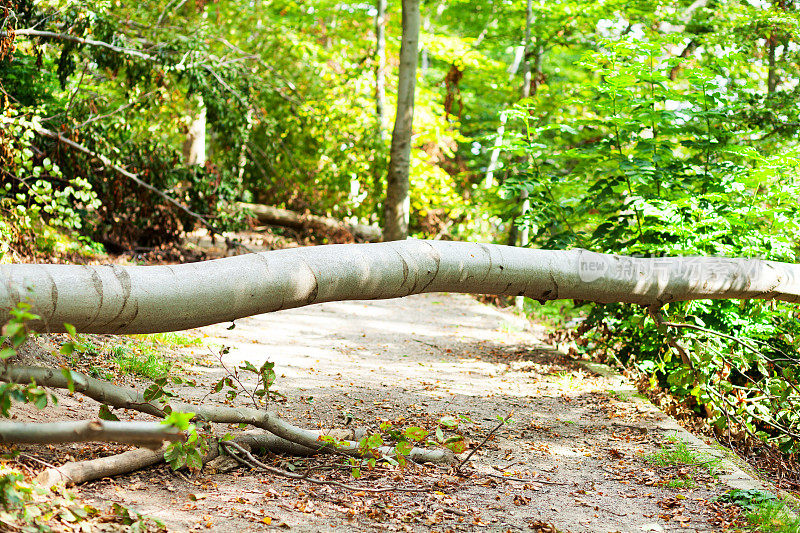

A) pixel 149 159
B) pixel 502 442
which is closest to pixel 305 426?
pixel 502 442

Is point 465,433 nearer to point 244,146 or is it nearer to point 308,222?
point 308,222

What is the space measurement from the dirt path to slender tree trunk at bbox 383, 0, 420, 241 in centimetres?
321

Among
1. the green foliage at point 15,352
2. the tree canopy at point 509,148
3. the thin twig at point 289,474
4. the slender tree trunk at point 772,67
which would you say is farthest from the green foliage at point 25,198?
the slender tree trunk at point 772,67

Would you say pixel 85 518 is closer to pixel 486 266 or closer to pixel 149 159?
pixel 486 266

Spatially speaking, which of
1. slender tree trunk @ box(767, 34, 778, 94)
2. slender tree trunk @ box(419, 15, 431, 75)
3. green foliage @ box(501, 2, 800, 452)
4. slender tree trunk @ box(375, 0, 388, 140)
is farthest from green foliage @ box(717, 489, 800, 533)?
slender tree trunk @ box(419, 15, 431, 75)

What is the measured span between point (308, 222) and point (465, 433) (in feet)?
28.0

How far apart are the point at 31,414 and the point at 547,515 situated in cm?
246

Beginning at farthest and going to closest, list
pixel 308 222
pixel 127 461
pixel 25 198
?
pixel 308 222 < pixel 25 198 < pixel 127 461

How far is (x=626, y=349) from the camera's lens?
225 inches

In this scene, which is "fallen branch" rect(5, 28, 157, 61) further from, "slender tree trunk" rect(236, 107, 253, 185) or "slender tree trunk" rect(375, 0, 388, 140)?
"slender tree trunk" rect(375, 0, 388, 140)

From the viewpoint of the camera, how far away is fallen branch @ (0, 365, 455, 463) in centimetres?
233

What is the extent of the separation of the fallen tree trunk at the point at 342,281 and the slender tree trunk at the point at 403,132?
21.5ft

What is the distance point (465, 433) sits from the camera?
3.86 metres

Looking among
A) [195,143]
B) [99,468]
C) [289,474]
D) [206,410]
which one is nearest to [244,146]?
[195,143]
